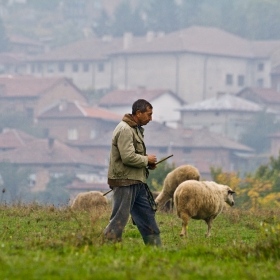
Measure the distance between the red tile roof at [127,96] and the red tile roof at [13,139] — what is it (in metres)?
14.5

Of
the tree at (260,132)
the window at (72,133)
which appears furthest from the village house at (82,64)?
the tree at (260,132)

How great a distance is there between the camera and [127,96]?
4988 inches

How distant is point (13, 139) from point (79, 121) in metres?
9.68

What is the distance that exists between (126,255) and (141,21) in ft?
549

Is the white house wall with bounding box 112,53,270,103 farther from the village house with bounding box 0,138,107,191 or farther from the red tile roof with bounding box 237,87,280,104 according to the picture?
the village house with bounding box 0,138,107,191

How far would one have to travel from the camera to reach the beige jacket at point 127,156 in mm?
10008

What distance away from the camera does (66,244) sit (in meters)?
9.08

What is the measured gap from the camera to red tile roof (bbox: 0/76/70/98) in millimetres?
128625

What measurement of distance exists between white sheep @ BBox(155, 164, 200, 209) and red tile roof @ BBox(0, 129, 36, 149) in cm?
9430

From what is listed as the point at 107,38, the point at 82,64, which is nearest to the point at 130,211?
the point at 82,64

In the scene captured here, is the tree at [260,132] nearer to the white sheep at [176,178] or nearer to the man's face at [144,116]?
the white sheep at [176,178]

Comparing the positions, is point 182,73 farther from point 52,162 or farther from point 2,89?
point 52,162

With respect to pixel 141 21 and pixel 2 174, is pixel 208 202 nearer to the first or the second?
pixel 2 174

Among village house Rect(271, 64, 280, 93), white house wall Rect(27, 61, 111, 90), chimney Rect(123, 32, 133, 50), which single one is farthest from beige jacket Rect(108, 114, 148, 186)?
village house Rect(271, 64, 280, 93)
